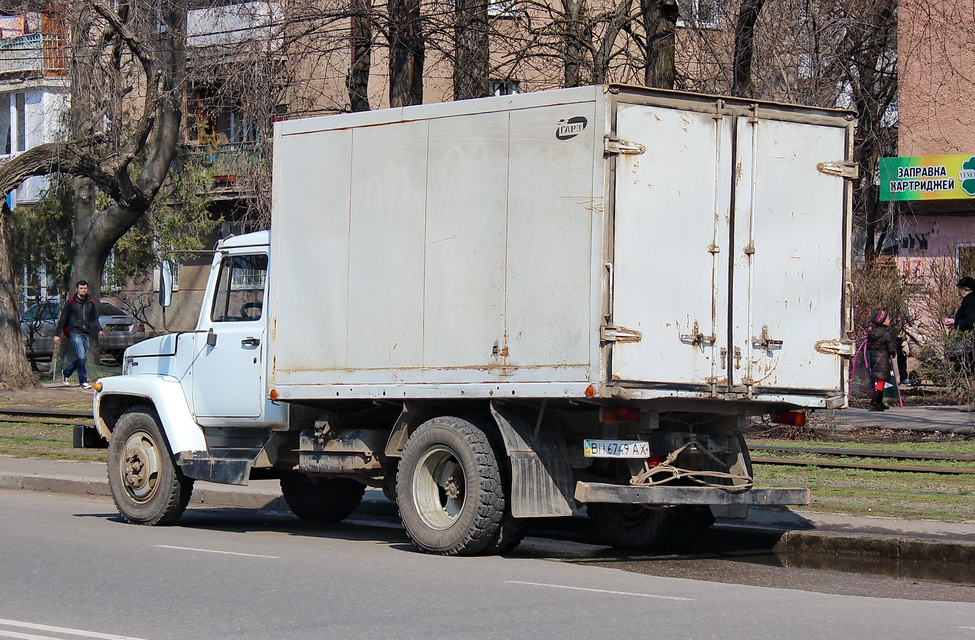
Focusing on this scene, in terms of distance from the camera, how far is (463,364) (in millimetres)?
9680

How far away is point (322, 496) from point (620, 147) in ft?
16.5

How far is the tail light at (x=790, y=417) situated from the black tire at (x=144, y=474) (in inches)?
199

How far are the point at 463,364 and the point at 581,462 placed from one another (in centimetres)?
111

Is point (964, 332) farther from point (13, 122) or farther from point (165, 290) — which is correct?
point (13, 122)

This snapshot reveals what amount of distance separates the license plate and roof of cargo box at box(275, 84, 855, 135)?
2372 mm

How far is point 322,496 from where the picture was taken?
12422 mm

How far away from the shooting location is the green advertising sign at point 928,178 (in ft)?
82.5

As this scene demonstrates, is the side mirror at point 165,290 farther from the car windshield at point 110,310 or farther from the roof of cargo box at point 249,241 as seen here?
the car windshield at point 110,310

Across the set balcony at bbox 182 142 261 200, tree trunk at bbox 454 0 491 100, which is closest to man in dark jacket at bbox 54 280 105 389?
balcony at bbox 182 142 261 200

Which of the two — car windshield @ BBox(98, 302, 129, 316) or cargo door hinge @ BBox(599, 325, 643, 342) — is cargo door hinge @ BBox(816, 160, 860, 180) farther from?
car windshield @ BBox(98, 302, 129, 316)

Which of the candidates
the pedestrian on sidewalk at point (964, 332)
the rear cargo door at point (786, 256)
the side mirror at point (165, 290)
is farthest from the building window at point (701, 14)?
the side mirror at point (165, 290)

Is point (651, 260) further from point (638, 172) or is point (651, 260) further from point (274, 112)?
point (274, 112)

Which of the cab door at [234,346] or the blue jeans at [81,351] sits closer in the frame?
the cab door at [234,346]

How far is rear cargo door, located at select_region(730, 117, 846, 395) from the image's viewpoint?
963 cm
